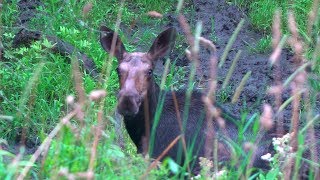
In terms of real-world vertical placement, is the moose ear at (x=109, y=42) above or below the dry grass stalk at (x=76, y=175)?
above

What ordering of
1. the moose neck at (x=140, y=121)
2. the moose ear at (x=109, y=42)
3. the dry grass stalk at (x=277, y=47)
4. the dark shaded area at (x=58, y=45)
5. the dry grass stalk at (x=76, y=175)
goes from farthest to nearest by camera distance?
the dark shaded area at (x=58, y=45)
the moose ear at (x=109, y=42)
the moose neck at (x=140, y=121)
the dry grass stalk at (x=277, y=47)
the dry grass stalk at (x=76, y=175)

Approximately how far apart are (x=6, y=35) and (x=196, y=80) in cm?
219

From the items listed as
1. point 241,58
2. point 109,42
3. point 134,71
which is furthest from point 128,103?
point 241,58

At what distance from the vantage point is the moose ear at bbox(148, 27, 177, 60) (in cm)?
735

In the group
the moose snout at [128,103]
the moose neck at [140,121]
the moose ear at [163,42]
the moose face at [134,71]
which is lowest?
the moose neck at [140,121]

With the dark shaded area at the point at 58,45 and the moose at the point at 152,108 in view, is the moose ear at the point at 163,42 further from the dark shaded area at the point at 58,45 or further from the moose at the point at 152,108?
the dark shaded area at the point at 58,45

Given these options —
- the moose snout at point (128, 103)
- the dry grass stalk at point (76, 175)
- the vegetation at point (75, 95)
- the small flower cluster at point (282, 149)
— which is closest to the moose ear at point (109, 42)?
the vegetation at point (75, 95)

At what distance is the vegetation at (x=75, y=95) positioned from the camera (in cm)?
449

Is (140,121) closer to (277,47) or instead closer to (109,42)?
(109,42)

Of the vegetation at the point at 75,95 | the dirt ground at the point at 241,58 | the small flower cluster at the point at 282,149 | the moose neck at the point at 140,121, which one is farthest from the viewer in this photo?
the dirt ground at the point at 241,58

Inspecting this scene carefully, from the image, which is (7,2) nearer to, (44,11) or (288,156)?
(44,11)

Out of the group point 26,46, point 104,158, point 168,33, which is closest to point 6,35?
point 26,46

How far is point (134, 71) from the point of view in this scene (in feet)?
22.6

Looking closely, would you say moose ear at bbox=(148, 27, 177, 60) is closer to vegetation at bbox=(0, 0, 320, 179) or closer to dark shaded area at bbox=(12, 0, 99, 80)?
vegetation at bbox=(0, 0, 320, 179)
